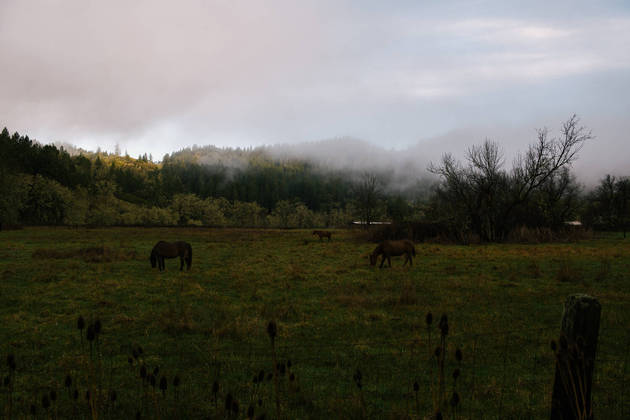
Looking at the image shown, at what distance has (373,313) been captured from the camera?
1078 centimetres

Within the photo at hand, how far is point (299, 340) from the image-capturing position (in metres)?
8.65

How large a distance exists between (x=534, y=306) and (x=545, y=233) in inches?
1456

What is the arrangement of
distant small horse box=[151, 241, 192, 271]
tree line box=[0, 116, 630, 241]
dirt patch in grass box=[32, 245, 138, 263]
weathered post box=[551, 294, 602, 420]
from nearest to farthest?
weathered post box=[551, 294, 602, 420] < distant small horse box=[151, 241, 192, 271] < dirt patch in grass box=[32, 245, 138, 263] < tree line box=[0, 116, 630, 241]

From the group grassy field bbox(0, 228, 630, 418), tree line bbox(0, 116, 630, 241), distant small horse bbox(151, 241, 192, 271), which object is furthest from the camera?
tree line bbox(0, 116, 630, 241)

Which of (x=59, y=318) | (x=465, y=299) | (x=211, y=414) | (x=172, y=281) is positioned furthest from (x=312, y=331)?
(x=172, y=281)

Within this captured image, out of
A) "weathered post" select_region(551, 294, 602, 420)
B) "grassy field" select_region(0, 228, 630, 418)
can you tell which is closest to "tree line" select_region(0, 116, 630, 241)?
"grassy field" select_region(0, 228, 630, 418)

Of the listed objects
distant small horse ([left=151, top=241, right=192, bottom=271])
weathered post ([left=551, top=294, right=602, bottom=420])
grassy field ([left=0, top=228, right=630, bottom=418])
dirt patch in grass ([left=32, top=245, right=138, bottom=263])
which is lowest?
grassy field ([left=0, top=228, right=630, bottom=418])

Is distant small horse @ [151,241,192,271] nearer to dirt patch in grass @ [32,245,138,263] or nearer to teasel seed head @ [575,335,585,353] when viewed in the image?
dirt patch in grass @ [32,245,138,263]

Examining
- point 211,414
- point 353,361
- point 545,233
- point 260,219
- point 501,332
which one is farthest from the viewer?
point 260,219

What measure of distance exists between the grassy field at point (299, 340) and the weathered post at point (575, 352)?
1387 millimetres

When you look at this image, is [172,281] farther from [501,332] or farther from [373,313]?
[501,332]

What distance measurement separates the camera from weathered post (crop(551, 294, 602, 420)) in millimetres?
3396

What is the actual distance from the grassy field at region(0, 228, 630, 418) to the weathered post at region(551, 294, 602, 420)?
1387 mm

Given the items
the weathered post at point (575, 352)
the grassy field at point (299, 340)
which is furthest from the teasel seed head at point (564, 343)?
the grassy field at point (299, 340)
